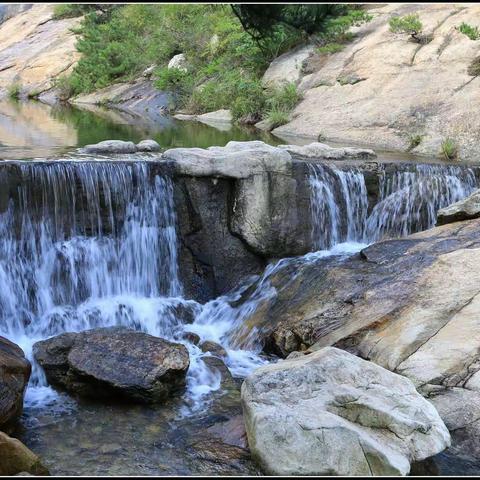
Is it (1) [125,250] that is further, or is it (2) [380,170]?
(2) [380,170]

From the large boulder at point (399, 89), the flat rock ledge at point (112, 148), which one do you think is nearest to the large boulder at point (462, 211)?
the large boulder at point (399, 89)

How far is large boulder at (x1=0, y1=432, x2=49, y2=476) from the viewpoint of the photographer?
14.5ft

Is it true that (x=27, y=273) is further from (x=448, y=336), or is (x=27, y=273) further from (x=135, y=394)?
(x=448, y=336)

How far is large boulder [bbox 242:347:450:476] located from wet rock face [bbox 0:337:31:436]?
1.87 metres

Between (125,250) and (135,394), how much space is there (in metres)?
3.05

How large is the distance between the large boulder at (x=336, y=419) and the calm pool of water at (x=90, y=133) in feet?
21.1

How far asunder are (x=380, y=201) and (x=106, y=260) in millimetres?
4208

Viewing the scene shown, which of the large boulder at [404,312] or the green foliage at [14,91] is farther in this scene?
the green foliage at [14,91]

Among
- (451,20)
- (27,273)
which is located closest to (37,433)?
(27,273)

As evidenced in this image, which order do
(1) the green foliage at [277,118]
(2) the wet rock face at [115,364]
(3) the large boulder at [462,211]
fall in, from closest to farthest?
1. (2) the wet rock face at [115,364]
2. (3) the large boulder at [462,211]
3. (1) the green foliage at [277,118]

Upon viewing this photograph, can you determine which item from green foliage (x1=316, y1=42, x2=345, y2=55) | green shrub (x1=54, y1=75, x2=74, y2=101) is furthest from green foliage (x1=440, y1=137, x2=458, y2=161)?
green shrub (x1=54, y1=75, x2=74, y2=101)

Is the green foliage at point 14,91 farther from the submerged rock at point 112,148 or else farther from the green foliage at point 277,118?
the submerged rock at point 112,148

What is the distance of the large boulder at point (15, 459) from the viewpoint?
4.43m

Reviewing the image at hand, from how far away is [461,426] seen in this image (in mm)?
5262
